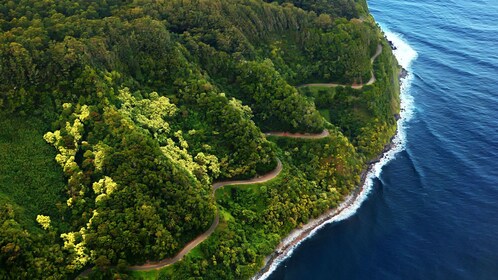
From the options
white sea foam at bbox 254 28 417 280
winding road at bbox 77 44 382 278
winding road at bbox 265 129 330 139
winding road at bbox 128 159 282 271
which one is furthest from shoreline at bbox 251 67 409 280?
winding road at bbox 265 129 330 139

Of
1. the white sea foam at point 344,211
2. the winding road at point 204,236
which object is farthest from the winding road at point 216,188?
the white sea foam at point 344,211

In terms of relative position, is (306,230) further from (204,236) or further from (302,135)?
(302,135)

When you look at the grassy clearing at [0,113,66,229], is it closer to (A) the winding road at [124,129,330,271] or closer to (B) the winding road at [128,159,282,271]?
(B) the winding road at [128,159,282,271]

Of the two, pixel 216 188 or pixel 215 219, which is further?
pixel 216 188

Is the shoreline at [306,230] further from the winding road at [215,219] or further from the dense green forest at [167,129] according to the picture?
the winding road at [215,219]

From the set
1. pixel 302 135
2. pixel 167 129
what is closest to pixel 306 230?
pixel 302 135
